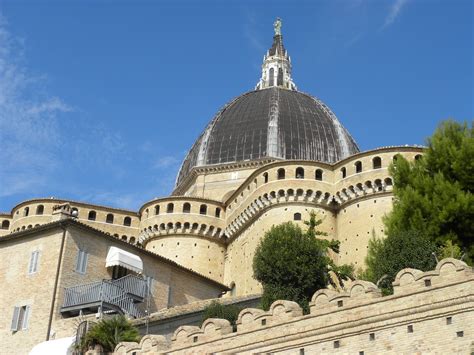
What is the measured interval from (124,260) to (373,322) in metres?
13.9

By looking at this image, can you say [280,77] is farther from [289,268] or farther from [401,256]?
[401,256]

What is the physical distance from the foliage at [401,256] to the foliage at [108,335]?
262 inches

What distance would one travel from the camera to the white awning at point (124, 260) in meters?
27.8

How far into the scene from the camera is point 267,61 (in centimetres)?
6075

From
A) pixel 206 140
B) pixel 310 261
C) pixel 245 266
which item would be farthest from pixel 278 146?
pixel 310 261

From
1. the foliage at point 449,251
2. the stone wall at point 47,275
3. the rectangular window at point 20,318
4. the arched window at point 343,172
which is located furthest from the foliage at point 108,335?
the arched window at point 343,172

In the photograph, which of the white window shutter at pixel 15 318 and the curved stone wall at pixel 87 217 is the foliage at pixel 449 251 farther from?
the curved stone wall at pixel 87 217

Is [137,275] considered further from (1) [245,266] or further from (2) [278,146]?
(2) [278,146]

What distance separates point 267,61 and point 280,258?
3828 cm

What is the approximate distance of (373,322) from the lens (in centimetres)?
1568

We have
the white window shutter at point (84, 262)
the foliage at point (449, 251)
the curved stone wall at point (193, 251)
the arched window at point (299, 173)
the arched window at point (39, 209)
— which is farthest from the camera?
the arched window at point (39, 209)

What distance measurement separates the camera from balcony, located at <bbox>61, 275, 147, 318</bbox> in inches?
1008

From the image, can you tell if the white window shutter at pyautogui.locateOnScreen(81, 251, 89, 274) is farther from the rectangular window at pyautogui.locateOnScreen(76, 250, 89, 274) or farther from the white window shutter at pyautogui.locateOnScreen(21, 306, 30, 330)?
the white window shutter at pyautogui.locateOnScreen(21, 306, 30, 330)

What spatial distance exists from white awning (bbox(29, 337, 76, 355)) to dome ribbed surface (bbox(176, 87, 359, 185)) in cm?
2567
